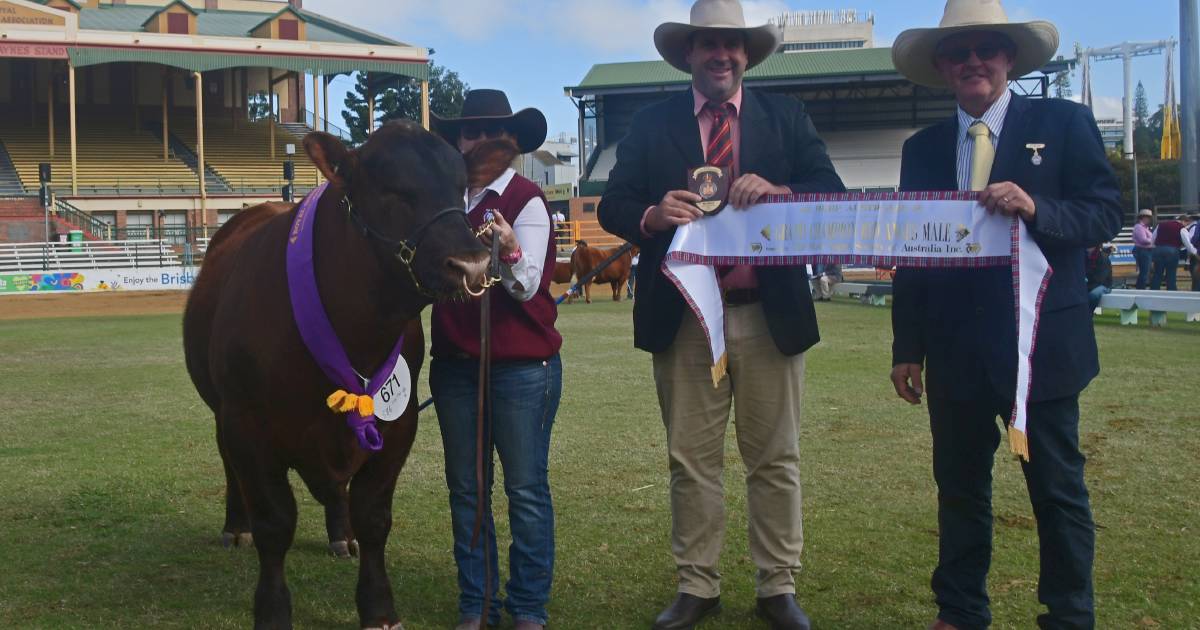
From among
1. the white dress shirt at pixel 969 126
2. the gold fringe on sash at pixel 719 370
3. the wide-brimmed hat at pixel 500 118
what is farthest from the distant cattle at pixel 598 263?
the white dress shirt at pixel 969 126

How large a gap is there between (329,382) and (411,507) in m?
2.36

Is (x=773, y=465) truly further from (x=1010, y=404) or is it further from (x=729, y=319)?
(x=1010, y=404)

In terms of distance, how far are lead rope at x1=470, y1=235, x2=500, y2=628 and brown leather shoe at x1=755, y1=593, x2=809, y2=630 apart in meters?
1.04

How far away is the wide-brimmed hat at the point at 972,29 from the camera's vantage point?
12.3ft

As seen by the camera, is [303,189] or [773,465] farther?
[303,189]

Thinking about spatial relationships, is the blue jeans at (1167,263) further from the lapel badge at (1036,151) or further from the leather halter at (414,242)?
the leather halter at (414,242)

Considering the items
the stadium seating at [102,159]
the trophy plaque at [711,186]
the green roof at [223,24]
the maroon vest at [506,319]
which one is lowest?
the maroon vest at [506,319]

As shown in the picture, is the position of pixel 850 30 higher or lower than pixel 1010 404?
higher

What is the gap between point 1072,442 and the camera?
368cm

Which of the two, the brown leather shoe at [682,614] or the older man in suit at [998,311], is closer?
the older man in suit at [998,311]

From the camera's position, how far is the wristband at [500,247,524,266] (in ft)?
12.9

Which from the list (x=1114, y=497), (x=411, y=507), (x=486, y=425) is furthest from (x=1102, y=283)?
(x=486, y=425)

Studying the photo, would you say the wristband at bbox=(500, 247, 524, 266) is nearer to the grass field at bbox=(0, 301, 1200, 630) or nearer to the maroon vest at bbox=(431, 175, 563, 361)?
the maroon vest at bbox=(431, 175, 563, 361)

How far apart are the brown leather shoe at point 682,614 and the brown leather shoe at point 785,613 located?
24 centimetres
